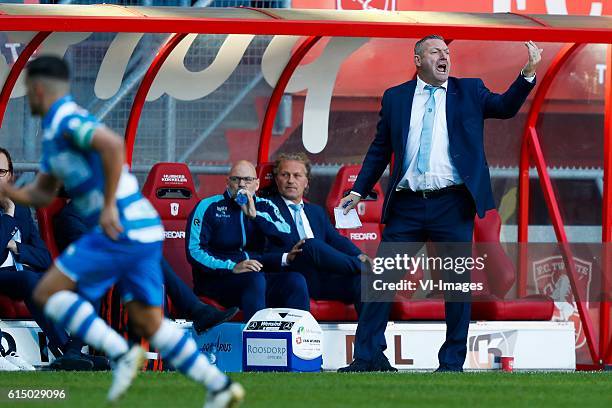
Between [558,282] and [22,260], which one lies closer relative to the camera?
[22,260]

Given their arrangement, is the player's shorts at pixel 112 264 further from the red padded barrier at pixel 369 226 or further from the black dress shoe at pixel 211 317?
the red padded barrier at pixel 369 226

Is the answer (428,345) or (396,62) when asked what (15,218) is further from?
(396,62)

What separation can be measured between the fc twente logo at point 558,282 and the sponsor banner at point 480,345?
110 centimetres

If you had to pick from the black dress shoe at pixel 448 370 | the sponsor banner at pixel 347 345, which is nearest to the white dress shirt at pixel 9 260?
the sponsor banner at pixel 347 345

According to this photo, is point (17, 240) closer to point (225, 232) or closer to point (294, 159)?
point (225, 232)

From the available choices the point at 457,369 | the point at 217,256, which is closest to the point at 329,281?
the point at 217,256

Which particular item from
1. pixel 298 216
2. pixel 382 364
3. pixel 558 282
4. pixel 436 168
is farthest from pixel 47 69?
pixel 558 282

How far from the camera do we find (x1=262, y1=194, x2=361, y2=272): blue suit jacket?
1045 cm

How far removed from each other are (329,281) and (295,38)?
204 cm

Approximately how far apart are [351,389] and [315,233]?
2.66 metres

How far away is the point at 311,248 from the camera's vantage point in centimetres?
1027

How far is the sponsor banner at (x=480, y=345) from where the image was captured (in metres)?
10.3

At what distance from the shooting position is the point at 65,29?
9.39m

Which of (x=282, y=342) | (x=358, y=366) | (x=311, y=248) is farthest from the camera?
(x=311, y=248)
